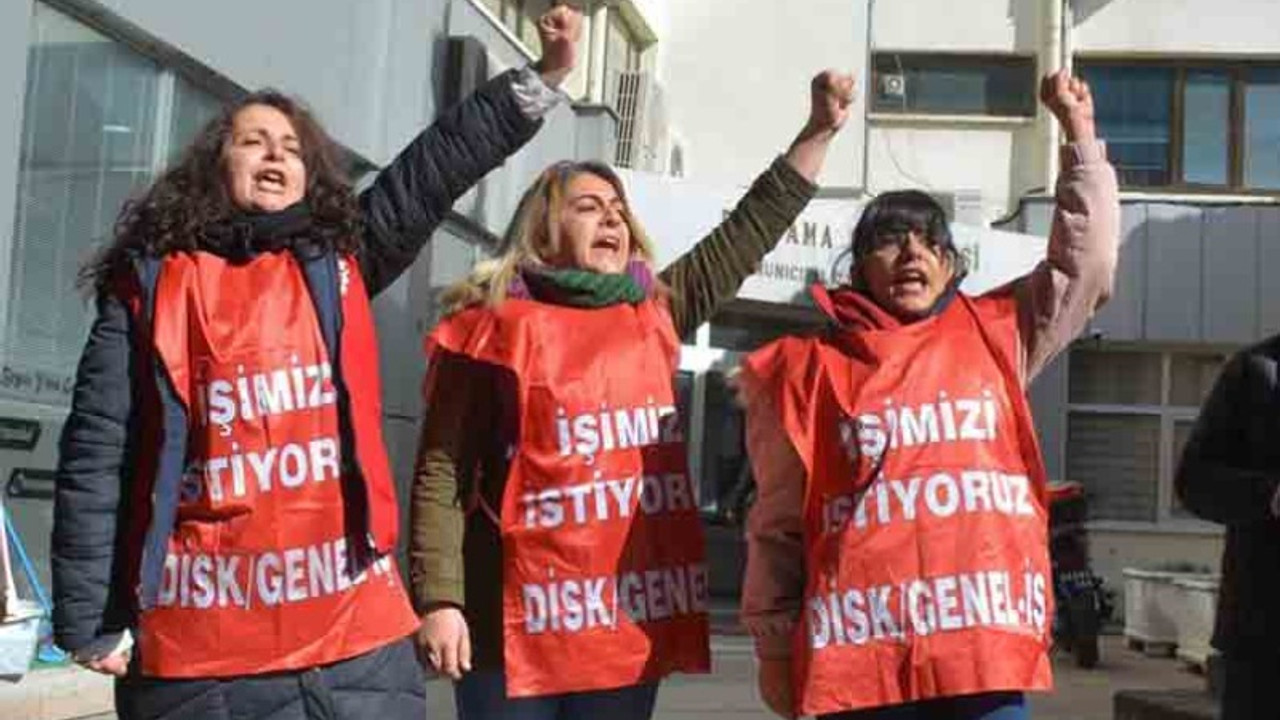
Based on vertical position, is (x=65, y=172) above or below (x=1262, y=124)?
below

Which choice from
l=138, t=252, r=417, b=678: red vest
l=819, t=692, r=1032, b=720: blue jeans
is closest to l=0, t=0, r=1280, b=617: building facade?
l=819, t=692, r=1032, b=720: blue jeans

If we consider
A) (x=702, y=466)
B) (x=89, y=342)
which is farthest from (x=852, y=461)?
(x=702, y=466)

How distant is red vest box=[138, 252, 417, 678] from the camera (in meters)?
2.80

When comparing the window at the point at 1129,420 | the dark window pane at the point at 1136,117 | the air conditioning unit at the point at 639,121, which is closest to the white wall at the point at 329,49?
the air conditioning unit at the point at 639,121

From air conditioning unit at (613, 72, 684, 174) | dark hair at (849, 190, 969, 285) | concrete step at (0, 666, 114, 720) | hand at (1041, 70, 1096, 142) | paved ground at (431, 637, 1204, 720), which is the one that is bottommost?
paved ground at (431, 637, 1204, 720)

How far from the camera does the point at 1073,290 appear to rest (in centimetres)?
329

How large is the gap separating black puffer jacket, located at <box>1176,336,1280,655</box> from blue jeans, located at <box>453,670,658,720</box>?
1203 millimetres

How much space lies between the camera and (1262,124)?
61.1ft

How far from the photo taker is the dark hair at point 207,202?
292 centimetres

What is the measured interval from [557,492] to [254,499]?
2.18 ft

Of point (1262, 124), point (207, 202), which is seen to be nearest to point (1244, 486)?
point (207, 202)

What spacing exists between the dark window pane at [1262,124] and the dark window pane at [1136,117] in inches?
32.6

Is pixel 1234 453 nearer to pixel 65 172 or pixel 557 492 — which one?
pixel 557 492

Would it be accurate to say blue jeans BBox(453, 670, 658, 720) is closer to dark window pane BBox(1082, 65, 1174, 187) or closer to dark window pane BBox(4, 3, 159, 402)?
dark window pane BBox(4, 3, 159, 402)
